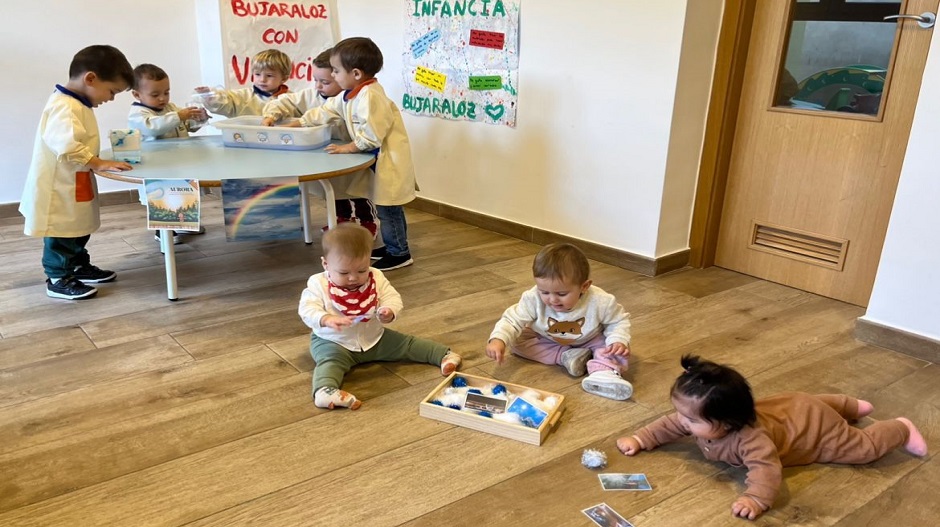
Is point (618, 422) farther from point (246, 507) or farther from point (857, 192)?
point (857, 192)

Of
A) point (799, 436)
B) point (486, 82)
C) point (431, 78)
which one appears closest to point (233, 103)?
point (431, 78)

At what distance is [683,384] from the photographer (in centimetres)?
156

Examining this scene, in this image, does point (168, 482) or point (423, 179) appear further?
point (423, 179)

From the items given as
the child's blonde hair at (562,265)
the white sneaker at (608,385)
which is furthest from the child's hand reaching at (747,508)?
the child's blonde hair at (562,265)

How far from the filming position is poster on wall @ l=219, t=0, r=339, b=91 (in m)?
3.92

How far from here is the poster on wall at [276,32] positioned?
3.92m

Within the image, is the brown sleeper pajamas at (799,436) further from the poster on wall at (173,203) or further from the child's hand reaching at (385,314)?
the poster on wall at (173,203)

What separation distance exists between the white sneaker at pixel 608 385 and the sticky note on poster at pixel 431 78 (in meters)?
2.25

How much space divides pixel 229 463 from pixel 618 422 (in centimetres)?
102

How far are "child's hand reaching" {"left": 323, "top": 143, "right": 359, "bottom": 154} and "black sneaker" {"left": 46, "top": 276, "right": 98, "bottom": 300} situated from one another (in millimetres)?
1092

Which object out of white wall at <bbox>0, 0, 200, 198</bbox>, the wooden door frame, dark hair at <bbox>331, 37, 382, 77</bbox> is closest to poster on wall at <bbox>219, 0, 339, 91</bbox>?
white wall at <bbox>0, 0, 200, 198</bbox>

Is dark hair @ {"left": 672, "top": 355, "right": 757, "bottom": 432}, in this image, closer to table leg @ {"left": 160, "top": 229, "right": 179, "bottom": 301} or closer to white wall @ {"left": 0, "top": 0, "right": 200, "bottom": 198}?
table leg @ {"left": 160, "top": 229, "right": 179, "bottom": 301}

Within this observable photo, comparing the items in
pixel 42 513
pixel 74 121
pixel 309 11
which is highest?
pixel 309 11

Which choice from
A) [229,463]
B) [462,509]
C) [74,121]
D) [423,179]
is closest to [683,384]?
[462,509]
